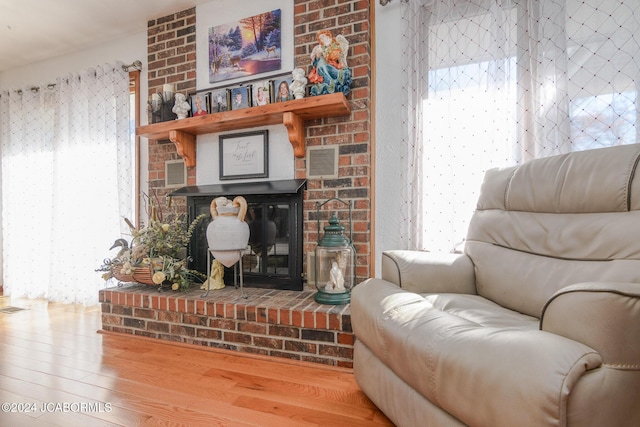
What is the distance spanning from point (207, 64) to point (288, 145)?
3.31ft

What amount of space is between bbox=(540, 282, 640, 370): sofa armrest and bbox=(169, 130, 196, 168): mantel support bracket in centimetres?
258

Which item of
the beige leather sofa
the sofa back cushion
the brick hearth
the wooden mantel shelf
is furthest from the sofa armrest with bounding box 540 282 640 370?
the wooden mantel shelf

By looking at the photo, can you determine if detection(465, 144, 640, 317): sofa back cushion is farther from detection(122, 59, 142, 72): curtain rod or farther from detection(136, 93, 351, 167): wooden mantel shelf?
detection(122, 59, 142, 72): curtain rod

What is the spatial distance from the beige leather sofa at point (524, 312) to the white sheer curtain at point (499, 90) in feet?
1.21

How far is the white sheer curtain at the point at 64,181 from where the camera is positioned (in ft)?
9.70

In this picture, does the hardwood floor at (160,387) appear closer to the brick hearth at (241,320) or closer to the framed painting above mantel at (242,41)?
the brick hearth at (241,320)

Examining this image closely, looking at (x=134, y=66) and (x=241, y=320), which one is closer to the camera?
(x=241, y=320)

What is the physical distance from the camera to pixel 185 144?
8.45 ft

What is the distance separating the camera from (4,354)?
1.90 meters

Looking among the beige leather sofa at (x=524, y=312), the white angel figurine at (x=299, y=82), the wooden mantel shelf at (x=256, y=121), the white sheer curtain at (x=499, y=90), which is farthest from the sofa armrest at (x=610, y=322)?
the white angel figurine at (x=299, y=82)

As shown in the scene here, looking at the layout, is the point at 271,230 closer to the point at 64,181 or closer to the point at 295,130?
the point at 295,130

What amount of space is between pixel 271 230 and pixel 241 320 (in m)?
0.68

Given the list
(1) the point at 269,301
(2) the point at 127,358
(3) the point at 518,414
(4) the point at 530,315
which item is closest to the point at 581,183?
(4) the point at 530,315

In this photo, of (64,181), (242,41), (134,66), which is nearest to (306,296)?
(242,41)
